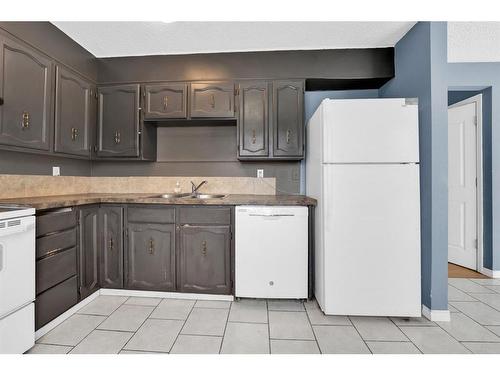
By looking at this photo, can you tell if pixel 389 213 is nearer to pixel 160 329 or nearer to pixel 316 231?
pixel 316 231

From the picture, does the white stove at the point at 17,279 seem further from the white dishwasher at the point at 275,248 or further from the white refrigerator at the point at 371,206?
the white refrigerator at the point at 371,206

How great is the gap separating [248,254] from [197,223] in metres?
0.53

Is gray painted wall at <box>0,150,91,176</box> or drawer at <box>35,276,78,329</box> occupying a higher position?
gray painted wall at <box>0,150,91,176</box>

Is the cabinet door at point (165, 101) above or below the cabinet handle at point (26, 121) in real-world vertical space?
above

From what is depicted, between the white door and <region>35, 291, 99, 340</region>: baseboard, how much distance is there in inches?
168

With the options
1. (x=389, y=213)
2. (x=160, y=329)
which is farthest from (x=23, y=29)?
(x=389, y=213)

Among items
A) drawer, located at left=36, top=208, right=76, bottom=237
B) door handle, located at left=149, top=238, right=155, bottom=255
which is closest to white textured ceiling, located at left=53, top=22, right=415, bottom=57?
drawer, located at left=36, top=208, right=76, bottom=237

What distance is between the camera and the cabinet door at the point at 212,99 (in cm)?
272

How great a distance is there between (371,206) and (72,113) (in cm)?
280

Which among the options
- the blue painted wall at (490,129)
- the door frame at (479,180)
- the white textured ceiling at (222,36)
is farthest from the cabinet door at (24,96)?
the door frame at (479,180)

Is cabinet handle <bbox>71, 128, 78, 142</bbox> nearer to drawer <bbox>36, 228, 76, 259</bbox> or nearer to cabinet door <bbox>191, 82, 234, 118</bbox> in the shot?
drawer <bbox>36, 228, 76, 259</bbox>

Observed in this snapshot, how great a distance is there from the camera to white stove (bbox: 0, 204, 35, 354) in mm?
1443

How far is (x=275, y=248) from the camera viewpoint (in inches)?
88.9

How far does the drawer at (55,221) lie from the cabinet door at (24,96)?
0.61 meters
